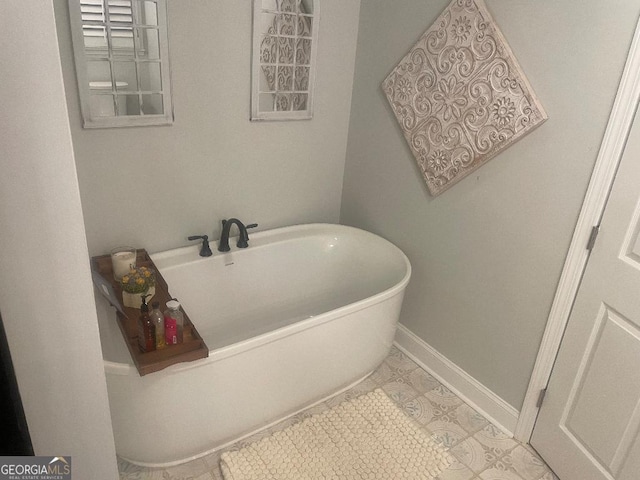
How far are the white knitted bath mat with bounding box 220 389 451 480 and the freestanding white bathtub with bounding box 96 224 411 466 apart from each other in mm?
111

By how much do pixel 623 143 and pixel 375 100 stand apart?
4.44 ft

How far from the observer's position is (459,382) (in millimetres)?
2430

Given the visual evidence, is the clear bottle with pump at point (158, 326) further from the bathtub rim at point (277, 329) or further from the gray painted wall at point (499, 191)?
the gray painted wall at point (499, 191)

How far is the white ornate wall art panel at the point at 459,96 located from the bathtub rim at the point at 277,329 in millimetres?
550

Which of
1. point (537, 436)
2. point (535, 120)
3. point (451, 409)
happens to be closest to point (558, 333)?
point (537, 436)

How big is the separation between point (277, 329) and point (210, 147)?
1049mm

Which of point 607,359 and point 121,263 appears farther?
point 121,263

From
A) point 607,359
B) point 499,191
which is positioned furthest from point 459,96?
point 607,359

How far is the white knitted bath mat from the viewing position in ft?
6.40

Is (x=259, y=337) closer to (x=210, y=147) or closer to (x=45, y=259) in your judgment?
(x=210, y=147)

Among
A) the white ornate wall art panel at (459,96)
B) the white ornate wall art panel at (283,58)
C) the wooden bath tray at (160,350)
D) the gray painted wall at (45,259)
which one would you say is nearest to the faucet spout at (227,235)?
the wooden bath tray at (160,350)

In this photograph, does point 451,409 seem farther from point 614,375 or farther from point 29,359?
point 29,359

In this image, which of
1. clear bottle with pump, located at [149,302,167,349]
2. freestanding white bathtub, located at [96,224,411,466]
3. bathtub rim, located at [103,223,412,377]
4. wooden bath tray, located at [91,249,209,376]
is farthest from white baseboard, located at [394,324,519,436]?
clear bottle with pump, located at [149,302,167,349]

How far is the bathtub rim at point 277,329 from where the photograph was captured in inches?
64.3
